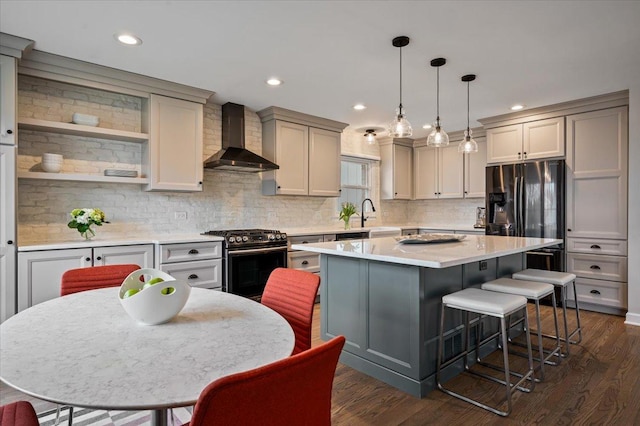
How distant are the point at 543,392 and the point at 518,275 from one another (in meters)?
0.97

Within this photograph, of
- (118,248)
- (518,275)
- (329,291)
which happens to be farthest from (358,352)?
(118,248)

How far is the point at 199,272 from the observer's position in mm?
3615

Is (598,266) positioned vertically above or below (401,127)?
below

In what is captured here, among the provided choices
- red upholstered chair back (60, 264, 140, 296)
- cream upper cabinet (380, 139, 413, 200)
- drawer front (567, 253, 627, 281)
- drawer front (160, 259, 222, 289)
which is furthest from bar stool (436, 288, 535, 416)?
cream upper cabinet (380, 139, 413, 200)

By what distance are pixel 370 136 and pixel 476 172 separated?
1.74m

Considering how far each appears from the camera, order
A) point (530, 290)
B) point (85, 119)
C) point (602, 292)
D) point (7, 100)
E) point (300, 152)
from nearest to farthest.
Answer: point (530, 290) → point (7, 100) → point (85, 119) → point (602, 292) → point (300, 152)

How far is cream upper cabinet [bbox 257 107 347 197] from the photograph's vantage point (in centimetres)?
462

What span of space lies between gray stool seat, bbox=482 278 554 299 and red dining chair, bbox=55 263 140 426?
8.21 ft

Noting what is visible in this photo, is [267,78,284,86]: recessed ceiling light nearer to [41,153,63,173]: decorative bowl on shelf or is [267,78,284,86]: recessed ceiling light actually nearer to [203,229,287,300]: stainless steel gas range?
[203,229,287,300]: stainless steel gas range

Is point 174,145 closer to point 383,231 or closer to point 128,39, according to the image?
point 128,39

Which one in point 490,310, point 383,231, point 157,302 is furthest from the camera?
point 383,231

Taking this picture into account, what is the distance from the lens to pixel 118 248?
318cm

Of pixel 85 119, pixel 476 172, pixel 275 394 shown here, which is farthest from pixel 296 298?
pixel 476 172

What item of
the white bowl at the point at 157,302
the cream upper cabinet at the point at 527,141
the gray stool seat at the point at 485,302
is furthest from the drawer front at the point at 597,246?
the white bowl at the point at 157,302
